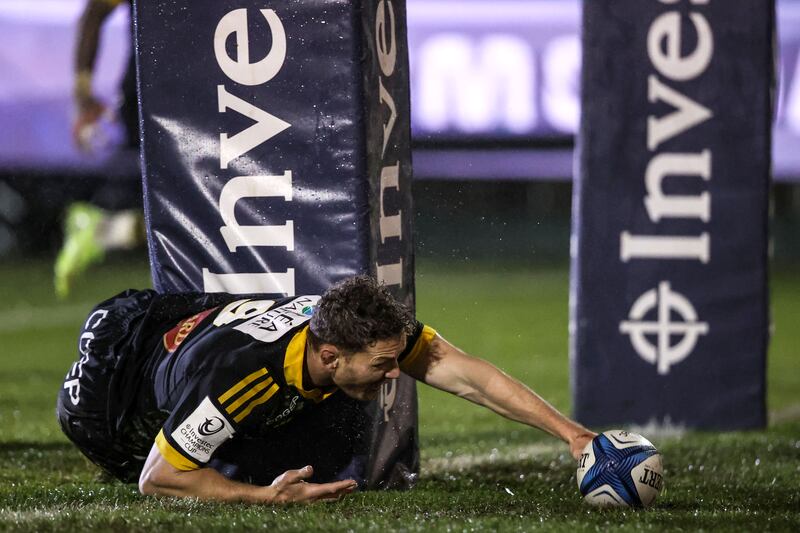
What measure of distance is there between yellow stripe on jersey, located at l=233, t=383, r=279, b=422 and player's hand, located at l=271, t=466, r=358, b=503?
0.25 m

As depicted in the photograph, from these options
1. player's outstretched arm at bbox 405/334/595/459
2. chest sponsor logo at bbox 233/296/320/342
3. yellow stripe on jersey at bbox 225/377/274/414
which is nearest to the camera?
yellow stripe on jersey at bbox 225/377/274/414

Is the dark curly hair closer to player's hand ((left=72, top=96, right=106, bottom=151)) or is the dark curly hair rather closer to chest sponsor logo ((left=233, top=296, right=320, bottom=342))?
chest sponsor logo ((left=233, top=296, right=320, bottom=342))

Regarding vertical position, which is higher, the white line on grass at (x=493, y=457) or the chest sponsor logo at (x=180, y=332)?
the chest sponsor logo at (x=180, y=332)

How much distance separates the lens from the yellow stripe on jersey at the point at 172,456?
4.04m

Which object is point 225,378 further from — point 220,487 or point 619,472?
point 619,472

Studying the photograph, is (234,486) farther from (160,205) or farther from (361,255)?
(160,205)

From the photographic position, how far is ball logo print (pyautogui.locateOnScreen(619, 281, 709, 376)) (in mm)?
6734

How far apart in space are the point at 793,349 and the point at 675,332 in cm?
448

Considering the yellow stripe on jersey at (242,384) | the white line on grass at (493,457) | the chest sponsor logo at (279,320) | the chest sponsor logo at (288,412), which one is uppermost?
the chest sponsor logo at (279,320)

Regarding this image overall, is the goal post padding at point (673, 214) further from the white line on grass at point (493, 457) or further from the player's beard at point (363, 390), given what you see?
the player's beard at point (363, 390)

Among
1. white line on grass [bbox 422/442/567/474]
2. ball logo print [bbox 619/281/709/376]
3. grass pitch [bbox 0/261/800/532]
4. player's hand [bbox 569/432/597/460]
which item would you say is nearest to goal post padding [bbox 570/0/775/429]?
ball logo print [bbox 619/281/709/376]

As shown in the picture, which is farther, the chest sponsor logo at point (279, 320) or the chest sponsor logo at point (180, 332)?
the chest sponsor logo at point (180, 332)

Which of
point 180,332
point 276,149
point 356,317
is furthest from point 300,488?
point 276,149

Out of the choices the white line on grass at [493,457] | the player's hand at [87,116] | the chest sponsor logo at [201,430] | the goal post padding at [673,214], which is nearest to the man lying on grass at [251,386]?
the chest sponsor logo at [201,430]
